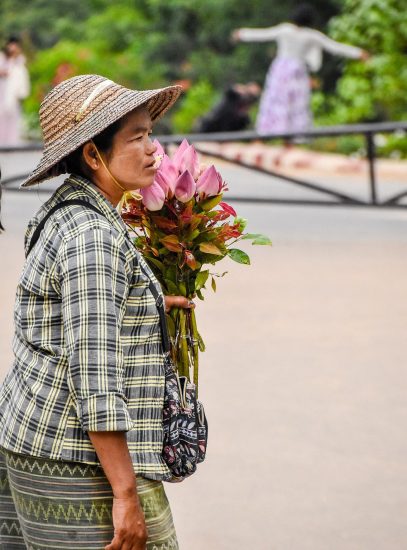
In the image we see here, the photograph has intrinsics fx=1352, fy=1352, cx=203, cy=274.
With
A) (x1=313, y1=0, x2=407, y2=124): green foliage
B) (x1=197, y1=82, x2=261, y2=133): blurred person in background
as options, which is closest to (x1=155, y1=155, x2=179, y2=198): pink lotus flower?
(x1=197, y1=82, x2=261, y2=133): blurred person in background

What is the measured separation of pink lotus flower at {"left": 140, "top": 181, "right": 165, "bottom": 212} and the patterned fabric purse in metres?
0.32

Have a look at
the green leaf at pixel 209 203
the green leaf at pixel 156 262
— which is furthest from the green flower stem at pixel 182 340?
the green leaf at pixel 209 203

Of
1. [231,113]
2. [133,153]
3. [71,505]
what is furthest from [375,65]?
[71,505]

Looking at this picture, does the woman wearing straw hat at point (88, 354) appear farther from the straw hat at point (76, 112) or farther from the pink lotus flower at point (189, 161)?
the pink lotus flower at point (189, 161)

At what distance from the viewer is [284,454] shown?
5.51 m

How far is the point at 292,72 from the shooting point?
17.6m

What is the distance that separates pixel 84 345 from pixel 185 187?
22.4 inches

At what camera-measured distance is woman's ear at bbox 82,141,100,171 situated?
2805 millimetres

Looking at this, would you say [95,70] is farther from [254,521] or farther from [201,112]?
[254,521]

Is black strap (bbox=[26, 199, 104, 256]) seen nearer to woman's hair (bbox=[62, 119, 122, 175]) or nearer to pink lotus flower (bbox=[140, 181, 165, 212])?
woman's hair (bbox=[62, 119, 122, 175])

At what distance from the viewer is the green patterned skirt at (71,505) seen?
274cm

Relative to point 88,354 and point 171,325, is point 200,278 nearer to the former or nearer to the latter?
point 171,325

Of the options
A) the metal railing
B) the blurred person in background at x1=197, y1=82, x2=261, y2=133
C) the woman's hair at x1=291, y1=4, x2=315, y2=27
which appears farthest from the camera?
the blurred person in background at x1=197, y1=82, x2=261, y2=133

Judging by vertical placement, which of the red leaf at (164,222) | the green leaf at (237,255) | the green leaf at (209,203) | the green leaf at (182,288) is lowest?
the green leaf at (182,288)
